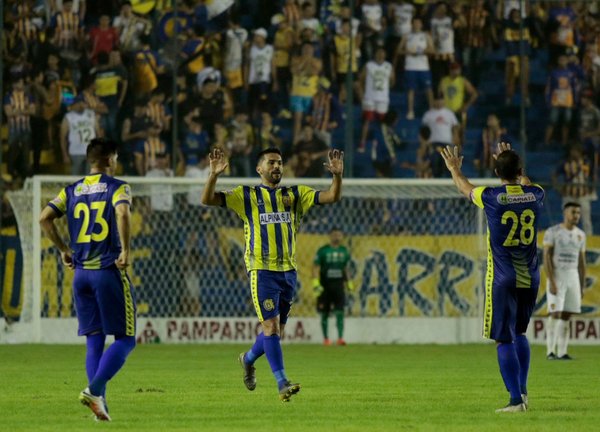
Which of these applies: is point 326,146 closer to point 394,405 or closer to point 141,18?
point 141,18

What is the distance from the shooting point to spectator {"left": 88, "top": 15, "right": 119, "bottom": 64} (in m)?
22.5

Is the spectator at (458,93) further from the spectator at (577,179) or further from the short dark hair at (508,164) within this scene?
the short dark hair at (508,164)

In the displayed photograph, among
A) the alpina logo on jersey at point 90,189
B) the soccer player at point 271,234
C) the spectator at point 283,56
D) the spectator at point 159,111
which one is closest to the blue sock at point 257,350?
the soccer player at point 271,234

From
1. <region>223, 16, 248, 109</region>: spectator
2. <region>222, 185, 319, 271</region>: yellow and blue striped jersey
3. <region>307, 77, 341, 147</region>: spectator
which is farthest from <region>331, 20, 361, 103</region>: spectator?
<region>222, 185, 319, 271</region>: yellow and blue striped jersey

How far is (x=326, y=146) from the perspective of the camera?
2250 centimetres

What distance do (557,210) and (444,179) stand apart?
1.89 metres

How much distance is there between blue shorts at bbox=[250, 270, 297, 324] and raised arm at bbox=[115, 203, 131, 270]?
6.02 ft

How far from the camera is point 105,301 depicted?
816cm

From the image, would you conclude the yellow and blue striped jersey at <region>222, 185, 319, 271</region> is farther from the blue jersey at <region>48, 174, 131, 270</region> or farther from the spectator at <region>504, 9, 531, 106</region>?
the spectator at <region>504, 9, 531, 106</region>

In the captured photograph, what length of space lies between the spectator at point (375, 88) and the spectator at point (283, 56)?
1296 mm

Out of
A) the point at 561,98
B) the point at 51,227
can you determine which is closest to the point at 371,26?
the point at 561,98

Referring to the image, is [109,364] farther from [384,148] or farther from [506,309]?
[384,148]

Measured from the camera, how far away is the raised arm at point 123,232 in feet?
26.4

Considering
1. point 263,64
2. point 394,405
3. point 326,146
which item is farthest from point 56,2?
point 394,405
